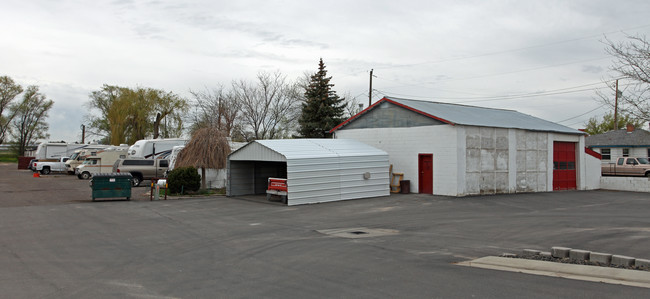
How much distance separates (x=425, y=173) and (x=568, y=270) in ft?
52.6

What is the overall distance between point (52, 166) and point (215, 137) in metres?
28.5

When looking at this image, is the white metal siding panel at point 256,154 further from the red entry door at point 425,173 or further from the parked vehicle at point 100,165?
the parked vehicle at point 100,165

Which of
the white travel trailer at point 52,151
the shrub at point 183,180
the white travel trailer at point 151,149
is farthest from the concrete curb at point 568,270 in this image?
the white travel trailer at point 52,151

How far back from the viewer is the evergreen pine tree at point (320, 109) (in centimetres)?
3916

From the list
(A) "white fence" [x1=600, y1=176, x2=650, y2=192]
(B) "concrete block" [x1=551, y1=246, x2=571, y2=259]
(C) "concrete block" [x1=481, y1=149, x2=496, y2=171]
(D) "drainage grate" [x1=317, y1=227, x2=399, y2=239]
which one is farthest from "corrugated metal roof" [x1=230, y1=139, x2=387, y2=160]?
(A) "white fence" [x1=600, y1=176, x2=650, y2=192]

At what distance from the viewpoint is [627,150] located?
135 ft

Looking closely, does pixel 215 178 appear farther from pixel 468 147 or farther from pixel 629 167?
pixel 629 167

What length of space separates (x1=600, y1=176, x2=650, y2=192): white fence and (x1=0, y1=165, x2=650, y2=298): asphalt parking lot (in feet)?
32.7

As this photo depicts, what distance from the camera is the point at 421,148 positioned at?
24.1 m

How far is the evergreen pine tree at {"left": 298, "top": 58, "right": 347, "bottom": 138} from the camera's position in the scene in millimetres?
39156

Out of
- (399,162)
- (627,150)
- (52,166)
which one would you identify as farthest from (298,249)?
(52,166)

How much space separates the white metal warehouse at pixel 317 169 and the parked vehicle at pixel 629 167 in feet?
75.2

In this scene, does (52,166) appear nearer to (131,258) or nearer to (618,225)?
(131,258)

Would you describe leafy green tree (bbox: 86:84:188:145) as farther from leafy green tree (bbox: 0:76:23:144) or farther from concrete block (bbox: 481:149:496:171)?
concrete block (bbox: 481:149:496:171)
